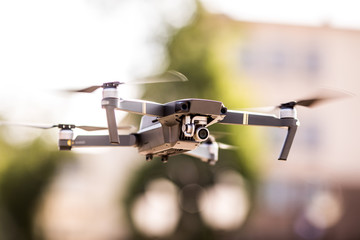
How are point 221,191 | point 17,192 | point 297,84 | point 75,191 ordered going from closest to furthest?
point 221,191
point 17,192
point 75,191
point 297,84

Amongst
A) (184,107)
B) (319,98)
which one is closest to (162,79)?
(184,107)

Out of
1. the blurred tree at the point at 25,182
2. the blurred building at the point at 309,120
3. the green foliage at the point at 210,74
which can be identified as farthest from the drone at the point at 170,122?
the blurred building at the point at 309,120

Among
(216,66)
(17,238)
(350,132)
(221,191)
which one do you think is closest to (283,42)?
(350,132)

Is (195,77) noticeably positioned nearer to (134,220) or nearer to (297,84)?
(134,220)

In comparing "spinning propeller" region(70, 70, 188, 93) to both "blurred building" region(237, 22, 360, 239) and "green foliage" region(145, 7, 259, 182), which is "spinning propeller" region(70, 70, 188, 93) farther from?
"blurred building" region(237, 22, 360, 239)

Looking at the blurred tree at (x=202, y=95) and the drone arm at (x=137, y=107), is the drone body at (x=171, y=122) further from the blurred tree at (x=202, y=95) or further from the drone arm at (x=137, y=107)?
the blurred tree at (x=202, y=95)

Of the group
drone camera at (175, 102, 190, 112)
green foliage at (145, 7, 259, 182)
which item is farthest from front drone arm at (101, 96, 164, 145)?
green foliage at (145, 7, 259, 182)
